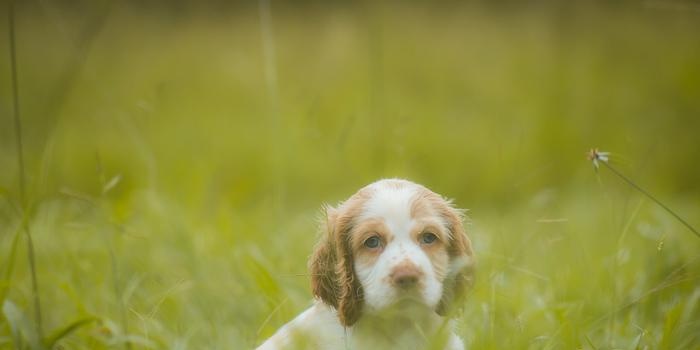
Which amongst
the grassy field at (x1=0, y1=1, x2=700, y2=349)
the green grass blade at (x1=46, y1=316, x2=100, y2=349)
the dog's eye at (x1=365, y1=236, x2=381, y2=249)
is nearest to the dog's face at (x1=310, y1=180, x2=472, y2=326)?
the dog's eye at (x1=365, y1=236, x2=381, y2=249)

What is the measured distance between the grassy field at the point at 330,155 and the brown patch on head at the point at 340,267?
1.61 feet

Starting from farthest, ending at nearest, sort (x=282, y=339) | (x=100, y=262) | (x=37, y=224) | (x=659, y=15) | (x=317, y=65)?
(x=317, y=65) → (x=659, y=15) → (x=37, y=224) → (x=100, y=262) → (x=282, y=339)

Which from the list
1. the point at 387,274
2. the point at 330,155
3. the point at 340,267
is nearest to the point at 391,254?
the point at 387,274

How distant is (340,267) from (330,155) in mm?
4036

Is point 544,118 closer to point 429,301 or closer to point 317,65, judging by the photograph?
point 317,65

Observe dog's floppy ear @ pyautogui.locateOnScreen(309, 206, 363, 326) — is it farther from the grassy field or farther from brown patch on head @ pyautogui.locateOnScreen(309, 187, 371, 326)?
the grassy field

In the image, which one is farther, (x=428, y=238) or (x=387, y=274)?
(x=428, y=238)

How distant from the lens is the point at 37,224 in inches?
202

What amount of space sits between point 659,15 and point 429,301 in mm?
6760

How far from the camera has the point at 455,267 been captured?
2.53 metres

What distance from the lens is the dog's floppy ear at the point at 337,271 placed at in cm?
242

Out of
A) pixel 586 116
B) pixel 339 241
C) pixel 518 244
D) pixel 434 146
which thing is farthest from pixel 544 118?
pixel 339 241

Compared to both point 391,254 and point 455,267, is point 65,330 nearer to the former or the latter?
point 391,254

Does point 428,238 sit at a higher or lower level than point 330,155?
higher
